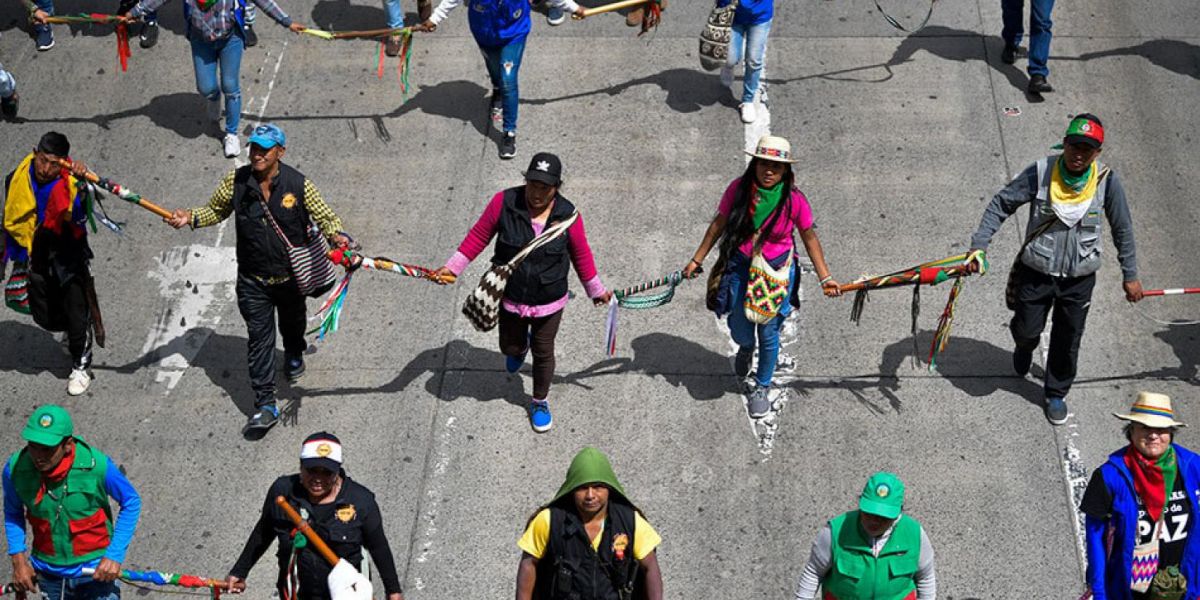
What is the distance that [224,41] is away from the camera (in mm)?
10922

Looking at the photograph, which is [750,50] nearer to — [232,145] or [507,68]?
[507,68]

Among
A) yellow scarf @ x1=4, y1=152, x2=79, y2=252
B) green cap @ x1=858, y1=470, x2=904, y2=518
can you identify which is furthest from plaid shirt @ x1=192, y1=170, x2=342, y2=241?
green cap @ x1=858, y1=470, x2=904, y2=518

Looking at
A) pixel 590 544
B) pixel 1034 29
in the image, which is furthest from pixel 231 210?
pixel 1034 29

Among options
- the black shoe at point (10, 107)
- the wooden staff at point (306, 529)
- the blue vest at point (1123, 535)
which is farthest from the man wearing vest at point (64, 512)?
the black shoe at point (10, 107)

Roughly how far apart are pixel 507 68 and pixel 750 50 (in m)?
1.80

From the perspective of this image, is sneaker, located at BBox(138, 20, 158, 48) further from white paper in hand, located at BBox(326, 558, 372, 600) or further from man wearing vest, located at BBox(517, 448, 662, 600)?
man wearing vest, located at BBox(517, 448, 662, 600)

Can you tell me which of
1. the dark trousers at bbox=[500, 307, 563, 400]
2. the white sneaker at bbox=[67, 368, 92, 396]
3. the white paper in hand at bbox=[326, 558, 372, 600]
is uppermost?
the white paper in hand at bbox=[326, 558, 372, 600]

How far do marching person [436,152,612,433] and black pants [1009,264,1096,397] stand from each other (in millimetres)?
2300

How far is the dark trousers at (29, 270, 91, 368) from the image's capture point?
9180 millimetres

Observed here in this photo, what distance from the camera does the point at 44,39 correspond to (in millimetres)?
12805

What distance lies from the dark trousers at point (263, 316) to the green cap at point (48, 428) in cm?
211

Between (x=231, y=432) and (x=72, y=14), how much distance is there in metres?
5.74

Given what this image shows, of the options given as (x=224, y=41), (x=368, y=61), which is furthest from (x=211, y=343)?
(x=368, y=61)

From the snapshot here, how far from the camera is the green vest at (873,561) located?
6367 mm
